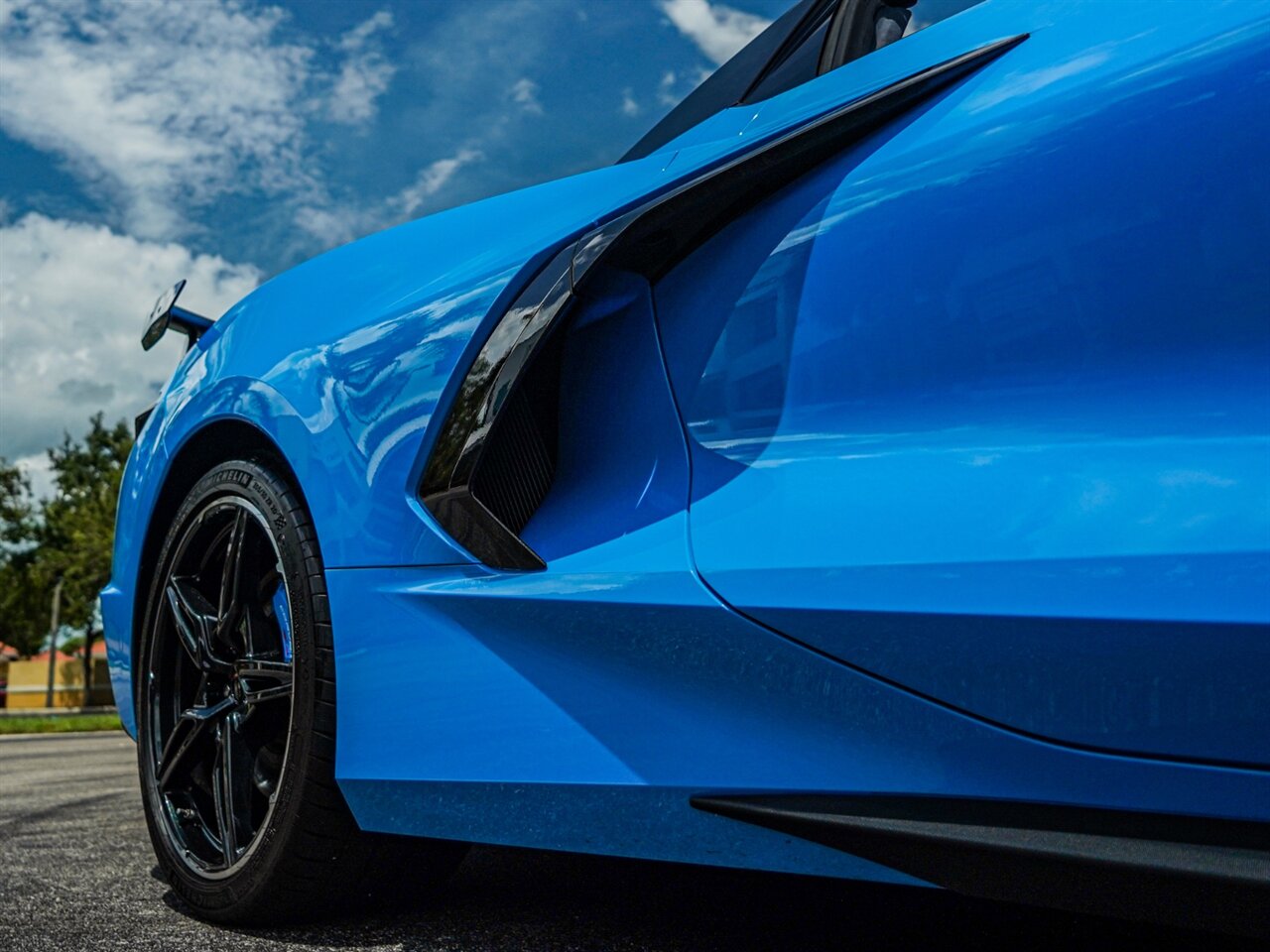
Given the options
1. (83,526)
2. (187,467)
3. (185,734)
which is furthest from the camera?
(83,526)

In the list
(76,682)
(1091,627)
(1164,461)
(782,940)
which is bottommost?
(76,682)

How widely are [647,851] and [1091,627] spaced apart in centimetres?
57

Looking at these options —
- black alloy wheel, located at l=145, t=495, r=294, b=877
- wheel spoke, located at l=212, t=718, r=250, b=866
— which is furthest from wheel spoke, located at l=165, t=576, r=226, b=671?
wheel spoke, located at l=212, t=718, r=250, b=866

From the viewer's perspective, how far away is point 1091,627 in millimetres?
1005

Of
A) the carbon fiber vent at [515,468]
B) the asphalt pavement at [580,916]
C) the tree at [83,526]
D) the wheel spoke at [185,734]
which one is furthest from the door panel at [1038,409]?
the tree at [83,526]

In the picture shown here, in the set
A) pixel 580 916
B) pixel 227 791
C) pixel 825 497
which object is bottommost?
pixel 580 916

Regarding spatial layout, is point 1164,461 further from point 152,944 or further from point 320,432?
point 152,944

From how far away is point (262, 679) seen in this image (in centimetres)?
177

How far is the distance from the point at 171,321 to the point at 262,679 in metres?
0.90

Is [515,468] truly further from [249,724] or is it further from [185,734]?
[185,734]

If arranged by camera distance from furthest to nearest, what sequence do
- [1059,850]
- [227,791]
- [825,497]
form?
[227,791] → [825,497] → [1059,850]

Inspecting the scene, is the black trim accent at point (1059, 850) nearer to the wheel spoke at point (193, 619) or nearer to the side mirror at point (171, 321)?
the wheel spoke at point (193, 619)

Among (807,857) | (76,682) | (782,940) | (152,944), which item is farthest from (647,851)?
(76,682)

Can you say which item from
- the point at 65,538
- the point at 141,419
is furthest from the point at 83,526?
the point at 141,419
